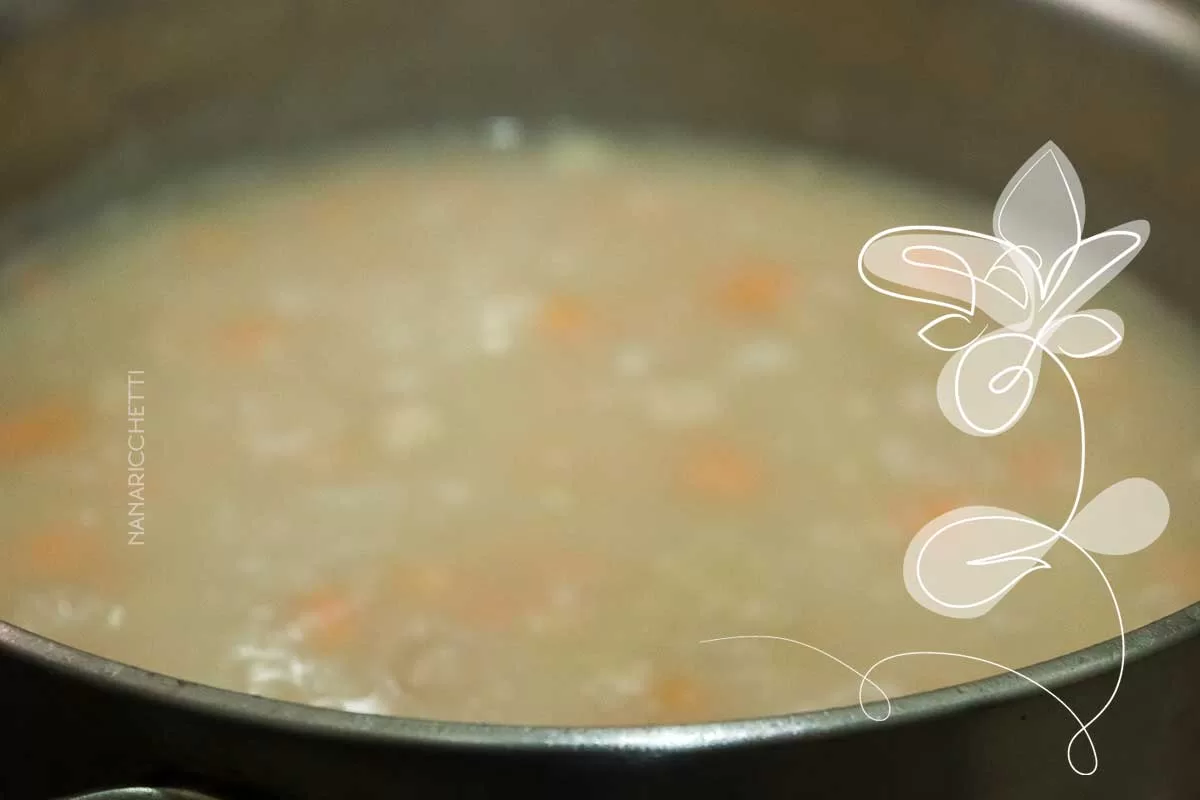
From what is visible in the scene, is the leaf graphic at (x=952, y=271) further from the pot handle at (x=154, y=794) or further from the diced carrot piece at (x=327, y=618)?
the pot handle at (x=154, y=794)

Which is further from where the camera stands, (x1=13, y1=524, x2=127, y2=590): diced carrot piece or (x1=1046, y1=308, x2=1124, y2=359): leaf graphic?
(x1=1046, y1=308, x2=1124, y2=359): leaf graphic

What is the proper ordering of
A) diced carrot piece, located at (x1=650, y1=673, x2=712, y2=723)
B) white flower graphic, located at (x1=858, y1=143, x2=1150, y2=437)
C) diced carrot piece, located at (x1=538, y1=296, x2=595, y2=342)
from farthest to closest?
1. diced carrot piece, located at (x1=538, y1=296, x2=595, y2=342)
2. white flower graphic, located at (x1=858, y1=143, x2=1150, y2=437)
3. diced carrot piece, located at (x1=650, y1=673, x2=712, y2=723)

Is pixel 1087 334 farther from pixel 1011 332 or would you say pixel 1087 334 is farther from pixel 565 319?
pixel 565 319

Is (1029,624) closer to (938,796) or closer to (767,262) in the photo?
(938,796)

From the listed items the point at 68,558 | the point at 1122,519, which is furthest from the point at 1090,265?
the point at 68,558

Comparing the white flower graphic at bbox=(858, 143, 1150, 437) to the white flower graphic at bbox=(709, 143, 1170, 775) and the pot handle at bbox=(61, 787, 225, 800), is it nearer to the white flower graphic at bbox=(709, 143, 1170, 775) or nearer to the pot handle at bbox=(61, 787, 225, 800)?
the white flower graphic at bbox=(709, 143, 1170, 775)

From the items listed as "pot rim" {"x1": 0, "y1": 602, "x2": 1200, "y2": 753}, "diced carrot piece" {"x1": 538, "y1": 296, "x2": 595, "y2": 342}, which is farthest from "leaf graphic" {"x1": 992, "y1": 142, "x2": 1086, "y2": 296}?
"pot rim" {"x1": 0, "y1": 602, "x2": 1200, "y2": 753}

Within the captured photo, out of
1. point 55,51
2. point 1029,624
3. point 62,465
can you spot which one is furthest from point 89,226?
point 1029,624
